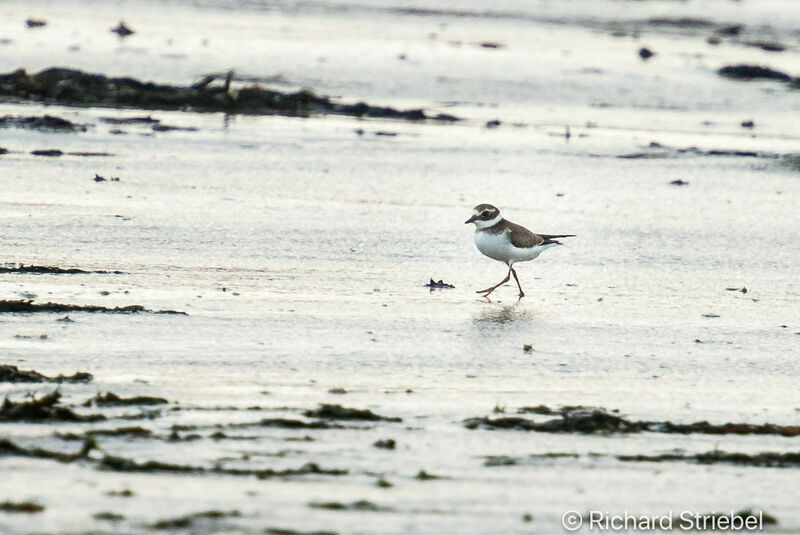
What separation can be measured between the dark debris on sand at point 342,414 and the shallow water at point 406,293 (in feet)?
0.24

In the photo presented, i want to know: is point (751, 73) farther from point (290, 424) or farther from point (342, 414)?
point (290, 424)

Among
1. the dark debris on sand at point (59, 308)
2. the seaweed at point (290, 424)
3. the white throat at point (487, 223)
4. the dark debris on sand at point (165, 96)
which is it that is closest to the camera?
the seaweed at point (290, 424)

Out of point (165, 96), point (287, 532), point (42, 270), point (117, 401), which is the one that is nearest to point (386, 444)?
point (287, 532)

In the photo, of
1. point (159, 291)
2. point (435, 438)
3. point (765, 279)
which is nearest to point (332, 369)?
point (435, 438)

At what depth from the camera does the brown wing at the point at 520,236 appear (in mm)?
6992

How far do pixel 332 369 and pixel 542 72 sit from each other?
10.8 meters

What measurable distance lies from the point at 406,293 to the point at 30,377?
242 cm

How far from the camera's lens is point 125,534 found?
10.3ft

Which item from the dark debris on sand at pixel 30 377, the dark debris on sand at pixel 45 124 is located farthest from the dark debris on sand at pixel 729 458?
the dark debris on sand at pixel 45 124

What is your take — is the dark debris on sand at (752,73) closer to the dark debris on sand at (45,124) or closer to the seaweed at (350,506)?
the dark debris on sand at (45,124)

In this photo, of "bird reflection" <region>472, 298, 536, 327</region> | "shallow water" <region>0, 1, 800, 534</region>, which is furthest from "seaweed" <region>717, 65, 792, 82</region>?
"bird reflection" <region>472, 298, 536, 327</region>

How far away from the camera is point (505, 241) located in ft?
22.9

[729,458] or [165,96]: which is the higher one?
[165,96]

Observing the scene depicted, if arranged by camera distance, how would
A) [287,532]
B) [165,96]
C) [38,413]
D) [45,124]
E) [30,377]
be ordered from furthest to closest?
[165,96] → [45,124] → [30,377] → [38,413] → [287,532]
